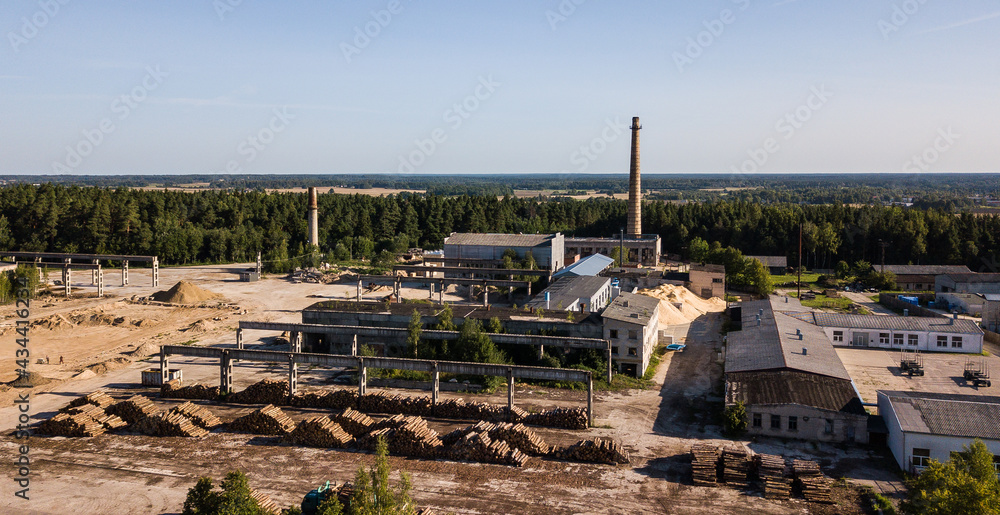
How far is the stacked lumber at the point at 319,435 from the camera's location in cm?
2530

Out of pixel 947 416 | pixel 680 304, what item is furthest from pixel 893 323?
pixel 947 416

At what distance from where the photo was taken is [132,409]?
27641mm

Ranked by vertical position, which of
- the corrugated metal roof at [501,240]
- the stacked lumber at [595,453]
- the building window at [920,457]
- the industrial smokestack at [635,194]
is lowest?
the stacked lumber at [595,453]

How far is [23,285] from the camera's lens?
179 feet

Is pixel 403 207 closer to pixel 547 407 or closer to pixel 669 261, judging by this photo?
pixel 669 261

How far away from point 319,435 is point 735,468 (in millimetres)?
14774

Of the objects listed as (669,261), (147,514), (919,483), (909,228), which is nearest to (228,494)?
(147,514)

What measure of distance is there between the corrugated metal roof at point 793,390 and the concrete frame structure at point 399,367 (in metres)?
6.19

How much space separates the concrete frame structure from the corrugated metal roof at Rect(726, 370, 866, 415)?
6.19m

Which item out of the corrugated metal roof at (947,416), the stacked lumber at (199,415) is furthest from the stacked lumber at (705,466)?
the stacked lumber at (199,415)

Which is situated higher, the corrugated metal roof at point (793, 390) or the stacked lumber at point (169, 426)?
the corrugated metal roof at point (793, 390)

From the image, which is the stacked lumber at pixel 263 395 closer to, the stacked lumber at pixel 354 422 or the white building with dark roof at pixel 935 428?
the stacked lumber at pixel 354 422

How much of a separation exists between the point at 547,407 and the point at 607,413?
8.48ft

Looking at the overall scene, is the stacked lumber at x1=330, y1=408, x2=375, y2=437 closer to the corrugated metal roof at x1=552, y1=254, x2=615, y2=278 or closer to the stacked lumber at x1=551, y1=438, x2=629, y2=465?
the stacked lumber at x1=551, y1=438, x2=629, y2=465
